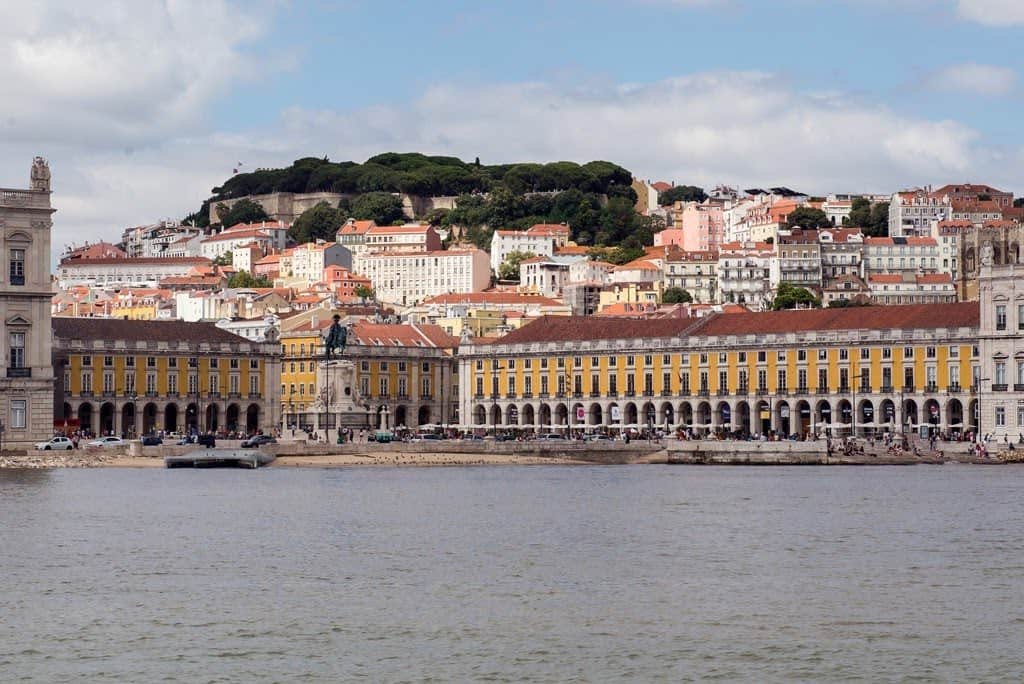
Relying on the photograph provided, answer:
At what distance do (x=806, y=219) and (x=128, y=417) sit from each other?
9193 centimetres

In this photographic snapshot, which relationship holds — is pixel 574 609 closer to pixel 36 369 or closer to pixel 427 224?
pixel 36 369

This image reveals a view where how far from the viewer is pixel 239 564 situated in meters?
38.1

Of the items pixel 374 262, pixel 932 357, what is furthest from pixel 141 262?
pixel 932 357

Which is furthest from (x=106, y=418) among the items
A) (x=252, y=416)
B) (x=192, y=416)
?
(x=252, y=416)

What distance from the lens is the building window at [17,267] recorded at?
6981cm

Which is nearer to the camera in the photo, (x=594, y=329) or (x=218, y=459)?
(x=218, y=459)

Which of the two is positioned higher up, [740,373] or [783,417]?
[740,373]

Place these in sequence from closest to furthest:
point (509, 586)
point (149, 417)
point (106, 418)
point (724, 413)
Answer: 1. point (509, 586)
2. point (106, 418)
3. point (724, 413)
4. point (149, 417)

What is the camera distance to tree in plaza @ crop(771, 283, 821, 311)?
142250mm

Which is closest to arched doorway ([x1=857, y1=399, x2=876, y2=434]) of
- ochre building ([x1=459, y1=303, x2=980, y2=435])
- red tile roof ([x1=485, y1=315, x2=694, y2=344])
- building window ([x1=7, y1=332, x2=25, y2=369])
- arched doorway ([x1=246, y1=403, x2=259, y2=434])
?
ochre building ([x1=459, y1=303, x2=980, y2=435])

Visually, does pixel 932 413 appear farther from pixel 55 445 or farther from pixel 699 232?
pixel 699 232

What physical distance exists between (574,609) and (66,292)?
136267 mm

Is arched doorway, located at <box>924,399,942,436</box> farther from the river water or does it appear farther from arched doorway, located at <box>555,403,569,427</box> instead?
the river water

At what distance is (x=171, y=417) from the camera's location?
99688 millimetres
